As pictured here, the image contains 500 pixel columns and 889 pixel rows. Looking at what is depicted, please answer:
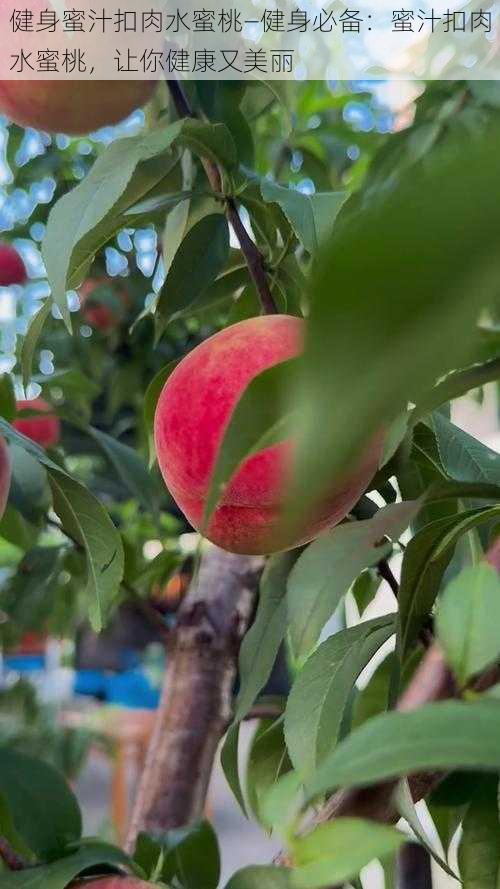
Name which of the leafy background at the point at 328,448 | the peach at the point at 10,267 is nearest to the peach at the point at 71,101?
the leafy background at the point at 328,448

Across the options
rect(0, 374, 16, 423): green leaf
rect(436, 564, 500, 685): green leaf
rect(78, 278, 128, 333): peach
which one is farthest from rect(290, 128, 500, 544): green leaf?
rect(78, 278, 128, 333): peach

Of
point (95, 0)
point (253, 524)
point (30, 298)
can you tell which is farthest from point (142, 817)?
point (30, 298)

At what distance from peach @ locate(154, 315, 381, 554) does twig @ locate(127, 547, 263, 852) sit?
327 millimetres

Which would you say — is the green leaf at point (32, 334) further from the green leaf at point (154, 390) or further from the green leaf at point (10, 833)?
the green leaf at point (10, 833)

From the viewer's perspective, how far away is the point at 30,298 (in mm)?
1245

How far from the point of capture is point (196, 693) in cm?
71

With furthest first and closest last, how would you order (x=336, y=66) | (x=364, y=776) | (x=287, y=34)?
(x=336, y=66), (x=287, y=34), (x=364, y=776)

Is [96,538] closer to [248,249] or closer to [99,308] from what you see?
[248,249]

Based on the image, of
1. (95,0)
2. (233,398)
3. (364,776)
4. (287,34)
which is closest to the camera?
(364,776)

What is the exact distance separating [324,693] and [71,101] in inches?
15.8

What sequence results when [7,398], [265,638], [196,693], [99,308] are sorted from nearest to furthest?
[265,638]
[7,398]
[196,693]
[99,308]

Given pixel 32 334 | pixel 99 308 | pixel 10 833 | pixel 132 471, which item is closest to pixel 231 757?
pixel 10 833

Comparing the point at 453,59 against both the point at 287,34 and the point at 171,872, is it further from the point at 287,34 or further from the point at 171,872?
the point at 171,872

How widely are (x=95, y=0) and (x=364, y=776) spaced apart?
1.61ft
